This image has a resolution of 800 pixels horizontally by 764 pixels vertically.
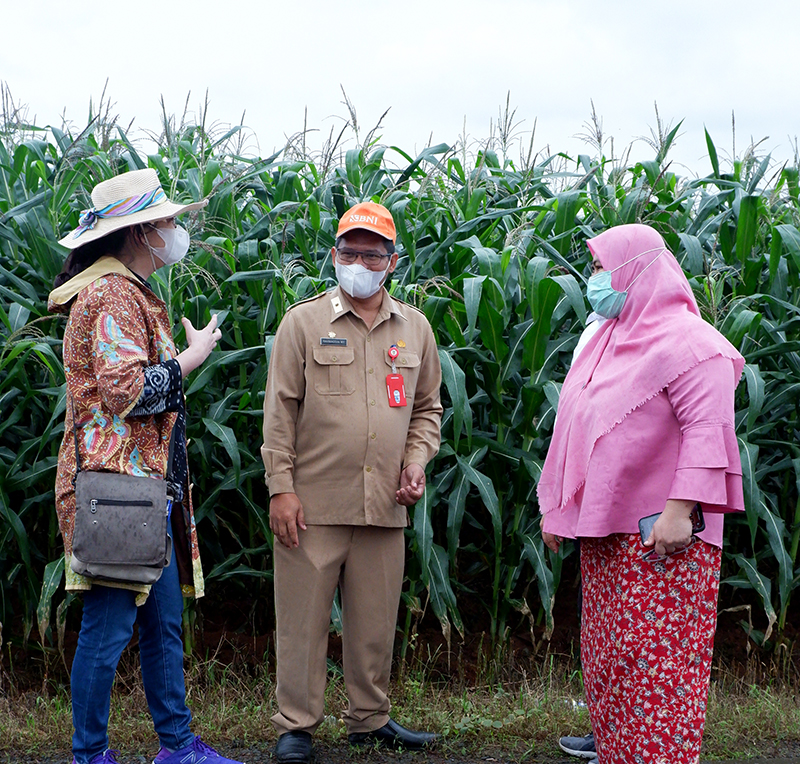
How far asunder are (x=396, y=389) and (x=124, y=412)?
3.38 ft

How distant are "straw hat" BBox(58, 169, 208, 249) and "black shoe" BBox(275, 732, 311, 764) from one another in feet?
6.09

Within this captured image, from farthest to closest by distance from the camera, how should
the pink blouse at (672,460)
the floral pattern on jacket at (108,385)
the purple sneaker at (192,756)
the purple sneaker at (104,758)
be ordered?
the purple sneaker at (192,756) → the purple sneaker at (104,758) → the floral pattern on jacket at (108,385) → the pink blouse at (672,460)

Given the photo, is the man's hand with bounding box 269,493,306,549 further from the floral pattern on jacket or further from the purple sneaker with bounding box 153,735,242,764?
the purple sneaker with bounding box 153,735,242,764

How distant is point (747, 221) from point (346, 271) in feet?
7.77

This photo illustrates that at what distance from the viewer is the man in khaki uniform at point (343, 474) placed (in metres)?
3.18

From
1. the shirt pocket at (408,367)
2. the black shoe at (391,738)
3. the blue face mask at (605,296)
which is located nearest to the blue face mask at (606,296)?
the blue face mask at (605,296)

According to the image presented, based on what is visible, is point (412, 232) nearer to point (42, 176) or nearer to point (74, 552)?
point (42, 176)

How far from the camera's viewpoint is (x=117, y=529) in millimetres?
2588

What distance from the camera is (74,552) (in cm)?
260

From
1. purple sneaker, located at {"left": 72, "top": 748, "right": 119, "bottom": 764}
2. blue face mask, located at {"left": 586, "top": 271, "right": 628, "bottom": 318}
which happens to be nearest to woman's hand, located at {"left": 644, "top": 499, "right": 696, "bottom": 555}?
blue face mask, located at {"left": 586, "top": 271, "right": 628, "bottom": 318}

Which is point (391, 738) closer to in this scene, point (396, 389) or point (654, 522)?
point (396, 389)

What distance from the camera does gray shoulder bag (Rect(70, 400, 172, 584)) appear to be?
2582 millimetres

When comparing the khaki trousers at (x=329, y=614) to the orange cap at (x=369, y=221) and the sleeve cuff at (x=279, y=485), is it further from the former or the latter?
the orange cap at (x=369, y=221)

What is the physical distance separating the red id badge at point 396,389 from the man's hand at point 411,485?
23cm
